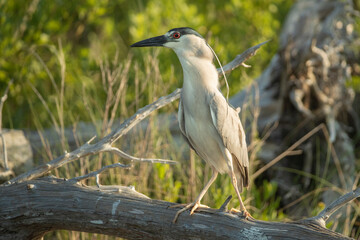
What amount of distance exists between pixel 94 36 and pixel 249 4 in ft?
8.88

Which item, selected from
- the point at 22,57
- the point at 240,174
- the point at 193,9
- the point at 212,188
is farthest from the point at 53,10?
the point at 240,174

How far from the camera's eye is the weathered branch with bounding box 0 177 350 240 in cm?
250

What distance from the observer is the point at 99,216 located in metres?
2.60

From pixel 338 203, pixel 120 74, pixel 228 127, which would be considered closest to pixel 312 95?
pixel 120 74

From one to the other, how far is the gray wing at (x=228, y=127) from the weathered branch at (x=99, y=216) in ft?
1.43

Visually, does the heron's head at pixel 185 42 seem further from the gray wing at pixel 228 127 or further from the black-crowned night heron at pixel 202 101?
the gray wing at pixel 228 127

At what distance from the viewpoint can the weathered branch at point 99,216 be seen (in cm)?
250

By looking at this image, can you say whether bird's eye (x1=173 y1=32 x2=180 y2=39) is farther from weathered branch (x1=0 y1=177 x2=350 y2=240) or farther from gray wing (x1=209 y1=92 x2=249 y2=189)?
weathered branch (x1=0 y1=177 x2=350 y2=240)

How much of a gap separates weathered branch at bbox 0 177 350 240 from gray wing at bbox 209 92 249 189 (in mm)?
436

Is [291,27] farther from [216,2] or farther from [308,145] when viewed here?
[216,2]

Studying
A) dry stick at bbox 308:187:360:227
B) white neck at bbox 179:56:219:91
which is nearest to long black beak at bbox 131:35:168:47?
white neck at bbox 179:56:219:91

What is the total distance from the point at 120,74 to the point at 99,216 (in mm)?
2203

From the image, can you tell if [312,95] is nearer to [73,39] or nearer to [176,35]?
[176,35]

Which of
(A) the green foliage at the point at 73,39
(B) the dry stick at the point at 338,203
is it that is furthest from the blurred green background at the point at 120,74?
(B) the dry stick at the point at 338,203
